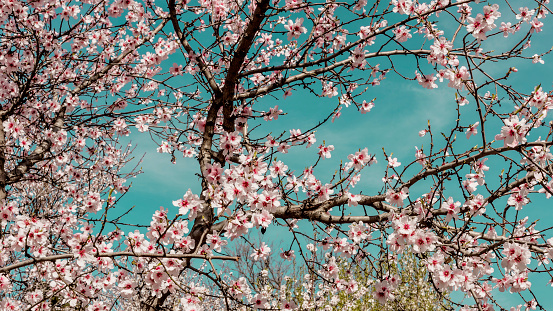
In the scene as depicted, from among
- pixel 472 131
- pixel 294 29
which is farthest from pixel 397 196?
pixel 294 29

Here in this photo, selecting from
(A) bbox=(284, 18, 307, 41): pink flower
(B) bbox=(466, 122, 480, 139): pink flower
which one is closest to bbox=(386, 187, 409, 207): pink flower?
(B) bbox=(466, 122, 480, 139): pink flower

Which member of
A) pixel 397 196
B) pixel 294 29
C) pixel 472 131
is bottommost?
pixel 397 196

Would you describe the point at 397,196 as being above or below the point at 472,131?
below

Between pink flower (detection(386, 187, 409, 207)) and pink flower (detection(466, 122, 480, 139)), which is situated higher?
pink flower (detection(466, 122, 480, 139))

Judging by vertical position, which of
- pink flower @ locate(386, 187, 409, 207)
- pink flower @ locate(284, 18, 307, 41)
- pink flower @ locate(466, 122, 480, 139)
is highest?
pink flower @ locate(284, 18, 307, 41)

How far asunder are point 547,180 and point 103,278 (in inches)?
155

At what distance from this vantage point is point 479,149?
3.64 metres

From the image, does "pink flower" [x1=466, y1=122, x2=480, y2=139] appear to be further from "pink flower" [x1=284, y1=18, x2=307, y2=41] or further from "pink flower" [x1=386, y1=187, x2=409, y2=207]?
"pink flower" [x1=284, y1=18, x2=307, y2=41]

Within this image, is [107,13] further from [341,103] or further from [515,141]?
[515,141]

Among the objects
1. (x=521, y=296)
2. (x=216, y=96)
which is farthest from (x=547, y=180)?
(x=216, y=96)

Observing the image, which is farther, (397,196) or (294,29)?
(294,29)

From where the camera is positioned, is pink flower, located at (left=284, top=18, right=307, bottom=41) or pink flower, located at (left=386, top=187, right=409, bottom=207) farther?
pink flower, located at (left=284, top=18, right=307, bottom=41)

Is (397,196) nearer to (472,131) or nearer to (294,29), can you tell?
(472,131)

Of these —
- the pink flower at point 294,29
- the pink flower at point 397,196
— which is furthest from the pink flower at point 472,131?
the pink flower at point 294,29
